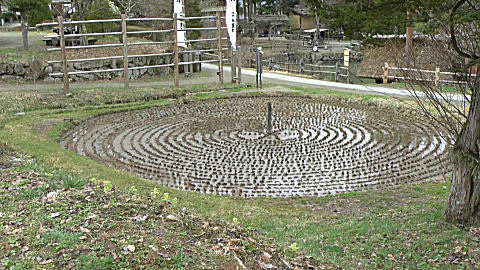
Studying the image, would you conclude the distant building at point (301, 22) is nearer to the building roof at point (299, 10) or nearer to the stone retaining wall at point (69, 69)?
the building roof at point (299, 10)

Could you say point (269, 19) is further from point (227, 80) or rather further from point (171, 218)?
point (171, 218)

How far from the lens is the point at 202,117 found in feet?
45.4

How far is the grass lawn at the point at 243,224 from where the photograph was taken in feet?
15.0

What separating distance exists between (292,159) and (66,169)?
4.22 m

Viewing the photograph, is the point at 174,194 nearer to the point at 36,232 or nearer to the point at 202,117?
the point at 36,232

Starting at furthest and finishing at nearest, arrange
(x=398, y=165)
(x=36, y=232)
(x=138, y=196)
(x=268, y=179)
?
1. (x=398, y=165)
2. (x=268, y=179)
3. (x=138, y=196)
4. (x=36, y=232)

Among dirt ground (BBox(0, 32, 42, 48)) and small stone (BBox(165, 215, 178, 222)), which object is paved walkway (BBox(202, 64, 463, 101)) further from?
small stone (BBox(165, 215, 178, 222))

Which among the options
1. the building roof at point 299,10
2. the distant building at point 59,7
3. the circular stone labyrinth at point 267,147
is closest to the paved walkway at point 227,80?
the circular stone labyrinth at point 267,147

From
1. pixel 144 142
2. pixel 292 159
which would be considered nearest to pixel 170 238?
pixel 292 159

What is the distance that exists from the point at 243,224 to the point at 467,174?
2.83 metres

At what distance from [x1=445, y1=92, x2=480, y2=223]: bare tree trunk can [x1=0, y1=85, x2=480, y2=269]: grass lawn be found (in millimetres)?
228

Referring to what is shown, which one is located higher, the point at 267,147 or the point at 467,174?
the point at 467,174

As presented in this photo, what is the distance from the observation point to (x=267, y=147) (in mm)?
10828

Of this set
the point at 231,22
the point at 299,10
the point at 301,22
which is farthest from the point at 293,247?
the point at 301,22
